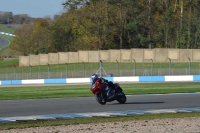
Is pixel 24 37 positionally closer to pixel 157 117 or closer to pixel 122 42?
pixel 122 42

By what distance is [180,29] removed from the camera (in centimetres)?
7225

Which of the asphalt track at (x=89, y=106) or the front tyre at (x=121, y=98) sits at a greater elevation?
the front tyre at (x=121, y=98)

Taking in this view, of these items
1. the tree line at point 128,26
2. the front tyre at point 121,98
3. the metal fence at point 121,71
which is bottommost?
the front tyre at point 121,98

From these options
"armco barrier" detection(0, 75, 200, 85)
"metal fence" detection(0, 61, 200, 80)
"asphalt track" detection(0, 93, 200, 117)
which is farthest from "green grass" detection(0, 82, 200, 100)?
"metal fence" detection(0, 61, 200, 80)

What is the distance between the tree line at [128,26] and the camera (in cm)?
7319

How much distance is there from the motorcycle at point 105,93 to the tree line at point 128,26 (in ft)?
169

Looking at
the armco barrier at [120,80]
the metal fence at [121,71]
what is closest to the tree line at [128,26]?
the metal fence at [121,71]

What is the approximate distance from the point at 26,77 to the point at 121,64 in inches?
385

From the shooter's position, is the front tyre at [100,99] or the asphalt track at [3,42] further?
the asphalt track at [3,42]

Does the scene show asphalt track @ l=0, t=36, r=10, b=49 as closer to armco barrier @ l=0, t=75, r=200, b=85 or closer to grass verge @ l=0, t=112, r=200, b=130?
armco barrier @ l=0, t=75, r=200, b=85

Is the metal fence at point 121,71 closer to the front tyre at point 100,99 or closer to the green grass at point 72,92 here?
the green grass at point 72,92

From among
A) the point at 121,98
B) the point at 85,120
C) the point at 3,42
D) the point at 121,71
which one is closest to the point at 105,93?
the point at 121,98

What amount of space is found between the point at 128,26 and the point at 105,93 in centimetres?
5741

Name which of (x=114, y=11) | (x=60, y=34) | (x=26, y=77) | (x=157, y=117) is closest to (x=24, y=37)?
(x=60, y=34)
